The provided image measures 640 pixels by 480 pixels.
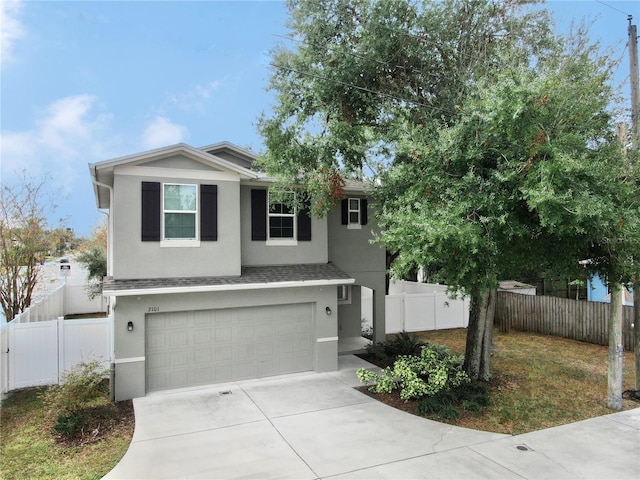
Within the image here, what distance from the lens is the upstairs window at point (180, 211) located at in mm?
9922

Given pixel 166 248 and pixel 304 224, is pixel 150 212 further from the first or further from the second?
pixel 304 224

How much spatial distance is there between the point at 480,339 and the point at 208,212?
749 cm

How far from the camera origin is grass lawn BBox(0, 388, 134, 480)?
241 inches

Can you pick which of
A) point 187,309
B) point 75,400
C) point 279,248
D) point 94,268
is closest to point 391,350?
point 279,248

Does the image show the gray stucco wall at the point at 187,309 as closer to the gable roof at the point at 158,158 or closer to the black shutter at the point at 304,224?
the black shutter at the point at 304,224

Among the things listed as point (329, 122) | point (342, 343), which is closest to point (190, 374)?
point (342, 343)

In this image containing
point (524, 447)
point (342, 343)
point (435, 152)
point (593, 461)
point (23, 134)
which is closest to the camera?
point (593, 461)

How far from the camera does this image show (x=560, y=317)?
1533 cm

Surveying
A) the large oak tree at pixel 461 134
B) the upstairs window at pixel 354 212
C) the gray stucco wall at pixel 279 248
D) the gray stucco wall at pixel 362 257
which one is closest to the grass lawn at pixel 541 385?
the large oak tree at pixel 461 134

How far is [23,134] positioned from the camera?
15297 millimetres

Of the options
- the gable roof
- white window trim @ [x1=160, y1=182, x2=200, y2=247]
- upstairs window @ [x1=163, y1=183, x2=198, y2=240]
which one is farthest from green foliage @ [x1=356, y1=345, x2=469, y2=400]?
the gable roof

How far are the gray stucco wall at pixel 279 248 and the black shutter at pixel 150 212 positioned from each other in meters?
2.28

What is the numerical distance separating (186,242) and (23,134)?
10206 millimetres

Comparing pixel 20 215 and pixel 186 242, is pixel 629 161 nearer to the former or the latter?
pixel 186 242
